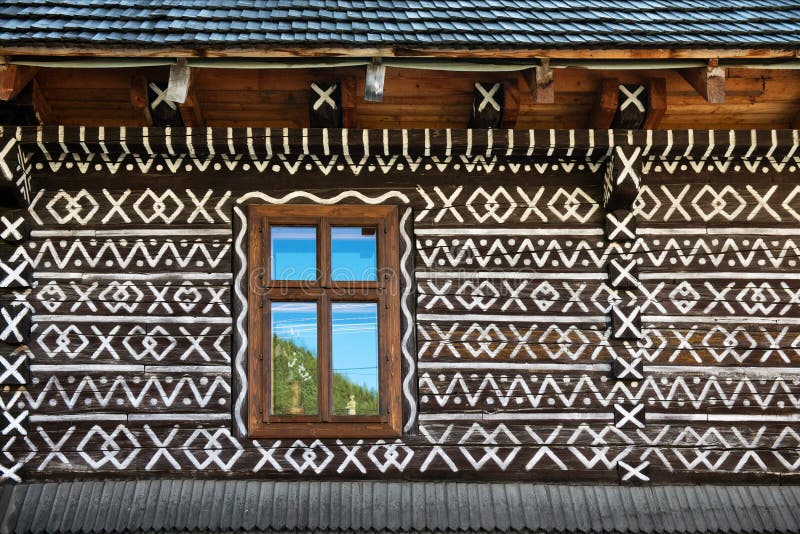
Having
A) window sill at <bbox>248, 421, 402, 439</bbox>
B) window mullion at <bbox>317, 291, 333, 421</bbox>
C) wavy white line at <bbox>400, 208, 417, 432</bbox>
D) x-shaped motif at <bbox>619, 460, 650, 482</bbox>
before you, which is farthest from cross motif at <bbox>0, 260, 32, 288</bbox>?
x-shaped motif at <bbox>619, 460, 650, 482</bbox>

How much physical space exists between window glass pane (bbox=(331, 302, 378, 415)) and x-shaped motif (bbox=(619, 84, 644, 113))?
2.29 meters

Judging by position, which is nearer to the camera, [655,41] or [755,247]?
[655,41]

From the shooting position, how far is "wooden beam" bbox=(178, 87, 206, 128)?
22.7ft

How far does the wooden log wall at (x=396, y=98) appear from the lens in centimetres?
698

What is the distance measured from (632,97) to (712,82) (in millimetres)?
603

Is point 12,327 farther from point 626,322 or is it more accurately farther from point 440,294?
point 626,322

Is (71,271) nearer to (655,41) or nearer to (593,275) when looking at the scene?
(593,275)

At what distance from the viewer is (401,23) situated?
7.00 metres

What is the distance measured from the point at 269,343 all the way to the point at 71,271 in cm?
148

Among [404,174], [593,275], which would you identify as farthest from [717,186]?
[404,174]

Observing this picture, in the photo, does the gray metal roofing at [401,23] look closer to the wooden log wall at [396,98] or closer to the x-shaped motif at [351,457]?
the wooden log wall at [396,98]

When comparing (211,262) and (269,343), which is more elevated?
(211,262)

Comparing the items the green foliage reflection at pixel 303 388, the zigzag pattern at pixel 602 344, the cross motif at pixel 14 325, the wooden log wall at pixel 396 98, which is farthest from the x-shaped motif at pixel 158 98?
the zigzag pattern at pixel 602 344

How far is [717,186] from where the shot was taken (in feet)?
24.4
